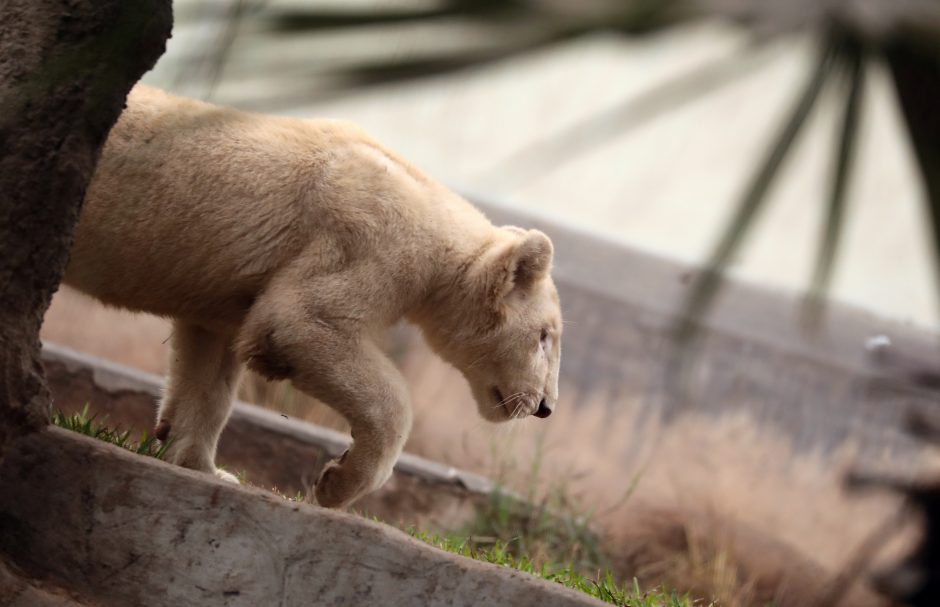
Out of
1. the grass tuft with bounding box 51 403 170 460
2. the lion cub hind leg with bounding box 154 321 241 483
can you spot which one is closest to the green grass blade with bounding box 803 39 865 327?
the grass tuft with bounding box 51 403 170 460

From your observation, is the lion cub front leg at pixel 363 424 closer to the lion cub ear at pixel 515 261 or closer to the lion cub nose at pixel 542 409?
the lion cub ear at pixel 515 261

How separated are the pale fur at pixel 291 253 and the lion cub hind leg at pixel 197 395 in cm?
2

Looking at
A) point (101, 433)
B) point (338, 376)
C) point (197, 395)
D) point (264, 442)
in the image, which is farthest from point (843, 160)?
point (264, 442)

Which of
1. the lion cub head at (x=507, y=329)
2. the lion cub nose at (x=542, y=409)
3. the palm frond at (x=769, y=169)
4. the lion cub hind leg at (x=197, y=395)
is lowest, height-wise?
the lion cub hind leg at (x=197, y=395)

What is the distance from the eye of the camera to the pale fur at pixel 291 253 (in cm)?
442

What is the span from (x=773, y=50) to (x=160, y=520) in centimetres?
334

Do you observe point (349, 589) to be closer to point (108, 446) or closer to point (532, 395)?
point (108, 446)

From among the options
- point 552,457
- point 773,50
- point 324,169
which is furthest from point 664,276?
point 773,50

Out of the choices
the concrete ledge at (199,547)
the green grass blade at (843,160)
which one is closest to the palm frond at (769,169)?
the green grass blade at (843,160)

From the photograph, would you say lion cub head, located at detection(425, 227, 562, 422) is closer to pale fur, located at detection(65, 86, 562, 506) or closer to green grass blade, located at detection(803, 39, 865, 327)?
pale fur, located at detection(65, 86, 562, 506)

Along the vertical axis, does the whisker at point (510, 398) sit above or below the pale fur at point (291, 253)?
below

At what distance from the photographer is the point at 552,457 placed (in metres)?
10.1

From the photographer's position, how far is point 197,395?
5.13 metres

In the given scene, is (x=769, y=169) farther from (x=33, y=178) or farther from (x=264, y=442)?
(x=264, y=442)
